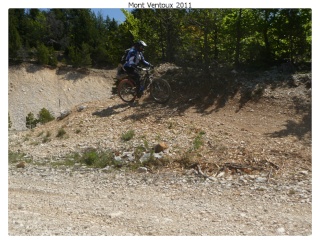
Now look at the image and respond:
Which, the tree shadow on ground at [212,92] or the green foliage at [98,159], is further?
the tree shadow on ground at [212,92]

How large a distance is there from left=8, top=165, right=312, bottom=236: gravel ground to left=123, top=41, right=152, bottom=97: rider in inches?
170

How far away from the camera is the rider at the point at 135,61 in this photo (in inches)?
434

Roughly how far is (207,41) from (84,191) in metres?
8.44

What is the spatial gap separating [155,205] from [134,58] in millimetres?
6057

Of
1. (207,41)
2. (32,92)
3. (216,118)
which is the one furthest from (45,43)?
(216,118)

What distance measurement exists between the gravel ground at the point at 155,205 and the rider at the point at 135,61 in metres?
4.31

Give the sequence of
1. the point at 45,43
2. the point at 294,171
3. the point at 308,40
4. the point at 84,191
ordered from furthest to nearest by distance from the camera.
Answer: the point at 45,43, the point at 308,40, the point at 294,171, the point at 84,191

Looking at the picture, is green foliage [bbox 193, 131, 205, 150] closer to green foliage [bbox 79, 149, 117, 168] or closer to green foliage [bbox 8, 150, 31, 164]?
green foliage [bbox 79, 149, 117, 168]

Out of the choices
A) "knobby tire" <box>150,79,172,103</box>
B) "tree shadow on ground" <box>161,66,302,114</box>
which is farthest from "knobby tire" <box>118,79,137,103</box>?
"tree shadow on ground" <box>161,66,302,114</box>

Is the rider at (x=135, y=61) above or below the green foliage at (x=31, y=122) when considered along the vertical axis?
above

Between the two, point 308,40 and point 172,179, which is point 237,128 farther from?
point 308,40

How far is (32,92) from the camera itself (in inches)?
1629

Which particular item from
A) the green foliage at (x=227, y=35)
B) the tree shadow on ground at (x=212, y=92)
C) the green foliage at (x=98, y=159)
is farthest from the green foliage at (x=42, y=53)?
the green foliage at (x=98, y=159)

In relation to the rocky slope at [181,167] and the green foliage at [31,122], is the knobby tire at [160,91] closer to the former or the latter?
the rocky slope at [181,167]
